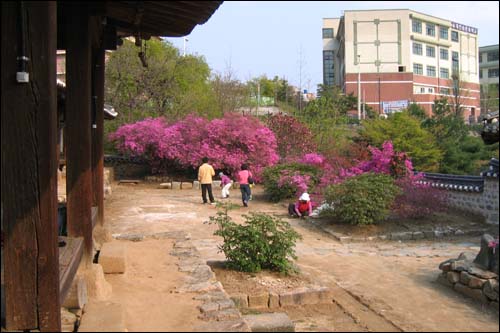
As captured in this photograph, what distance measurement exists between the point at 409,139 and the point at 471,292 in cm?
1417

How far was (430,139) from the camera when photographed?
2119 centimetres

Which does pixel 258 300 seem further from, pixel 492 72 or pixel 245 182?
pixel 492 72

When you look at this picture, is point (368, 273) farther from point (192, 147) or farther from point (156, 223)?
point (192, 147)

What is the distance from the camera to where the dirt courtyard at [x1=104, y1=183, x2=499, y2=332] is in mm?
4949

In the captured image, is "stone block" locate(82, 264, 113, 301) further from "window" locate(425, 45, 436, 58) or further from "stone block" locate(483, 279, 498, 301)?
"window" locate(425, 45, 436, 58)

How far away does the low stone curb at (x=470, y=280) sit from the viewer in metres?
7.09

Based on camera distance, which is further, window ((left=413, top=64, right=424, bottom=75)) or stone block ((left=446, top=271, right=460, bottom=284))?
window ((left=413, top=64, right=424, bottom=75))

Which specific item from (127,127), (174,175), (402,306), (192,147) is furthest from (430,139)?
(402,306)

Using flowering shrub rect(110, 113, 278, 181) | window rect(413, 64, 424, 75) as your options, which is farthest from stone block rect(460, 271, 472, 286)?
window rect(413, 64, 424, 75)

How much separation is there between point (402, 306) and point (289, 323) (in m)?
2.68

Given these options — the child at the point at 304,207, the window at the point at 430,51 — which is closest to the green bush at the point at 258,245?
the child at the point at 304,207

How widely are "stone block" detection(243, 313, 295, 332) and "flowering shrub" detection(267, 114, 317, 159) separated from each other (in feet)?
62.9

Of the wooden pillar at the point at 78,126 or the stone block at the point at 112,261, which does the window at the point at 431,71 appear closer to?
the stone block at the point at 112,261

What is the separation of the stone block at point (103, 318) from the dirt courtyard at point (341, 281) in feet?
0.68
